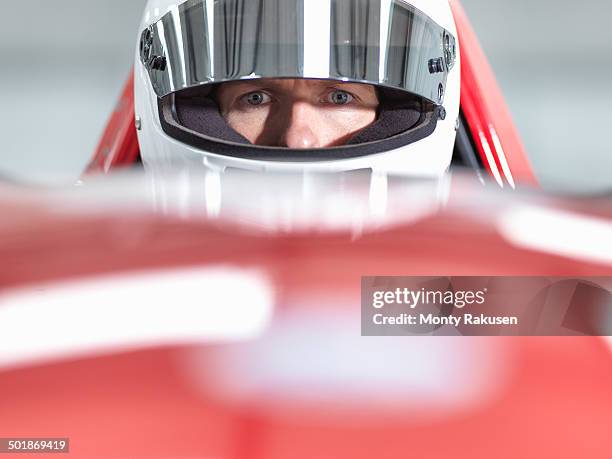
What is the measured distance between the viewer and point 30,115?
3.52 metres

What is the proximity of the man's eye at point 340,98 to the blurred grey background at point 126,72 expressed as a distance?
239cm

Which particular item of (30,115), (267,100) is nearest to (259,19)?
(267,100)

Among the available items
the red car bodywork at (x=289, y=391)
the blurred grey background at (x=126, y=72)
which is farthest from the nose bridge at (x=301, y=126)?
the blurred grey background at (x=126, y=72)

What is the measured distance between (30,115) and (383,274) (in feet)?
10.5

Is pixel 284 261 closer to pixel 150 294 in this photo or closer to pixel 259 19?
pixel 150 294

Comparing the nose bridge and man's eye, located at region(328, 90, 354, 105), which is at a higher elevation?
man's eye, located at region(328, 90, 354, 105)

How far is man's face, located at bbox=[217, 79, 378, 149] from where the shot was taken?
1.04 m

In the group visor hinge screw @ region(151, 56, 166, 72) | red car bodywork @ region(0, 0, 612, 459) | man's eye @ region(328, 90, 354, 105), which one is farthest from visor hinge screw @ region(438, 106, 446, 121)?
red car bodywork @ region(0, 0, 612, 459)

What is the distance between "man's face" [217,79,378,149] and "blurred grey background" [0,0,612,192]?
2.33 metres

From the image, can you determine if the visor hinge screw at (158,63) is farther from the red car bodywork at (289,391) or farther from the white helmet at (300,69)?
the red car bodywork at (289,391)

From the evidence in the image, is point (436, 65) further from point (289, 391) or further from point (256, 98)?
point (289, 391)

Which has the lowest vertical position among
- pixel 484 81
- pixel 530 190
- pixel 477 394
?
pixel 477 394

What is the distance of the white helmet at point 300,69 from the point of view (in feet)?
3.13

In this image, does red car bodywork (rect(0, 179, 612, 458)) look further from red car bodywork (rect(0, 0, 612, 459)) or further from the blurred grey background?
the blurred grey background
